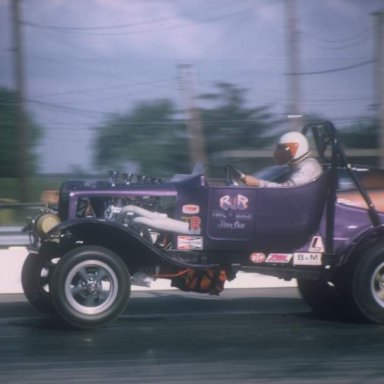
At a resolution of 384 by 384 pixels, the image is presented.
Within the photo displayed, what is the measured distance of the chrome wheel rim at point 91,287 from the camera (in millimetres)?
8227

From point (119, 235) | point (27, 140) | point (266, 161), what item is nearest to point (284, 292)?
point (119, 235)

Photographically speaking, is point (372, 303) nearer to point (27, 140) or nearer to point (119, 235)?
point (119, 235)

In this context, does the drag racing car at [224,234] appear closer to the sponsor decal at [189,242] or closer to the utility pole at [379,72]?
the sponsor decal at [189,242]

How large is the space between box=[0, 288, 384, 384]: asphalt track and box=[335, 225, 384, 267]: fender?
583 mm

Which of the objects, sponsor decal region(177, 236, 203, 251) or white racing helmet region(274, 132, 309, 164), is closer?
sponsor decal region(177, 236, 203, 251)

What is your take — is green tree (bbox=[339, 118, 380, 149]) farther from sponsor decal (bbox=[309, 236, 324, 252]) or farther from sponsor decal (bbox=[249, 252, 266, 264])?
sponsor decal (bbox=[249, 252, 266, 264])

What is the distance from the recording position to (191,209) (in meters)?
8.61

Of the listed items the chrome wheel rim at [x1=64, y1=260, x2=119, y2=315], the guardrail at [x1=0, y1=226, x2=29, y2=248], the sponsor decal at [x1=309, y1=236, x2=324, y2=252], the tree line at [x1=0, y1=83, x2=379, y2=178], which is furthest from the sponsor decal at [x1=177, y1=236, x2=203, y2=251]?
the tree line at [x1=0, y1=83, x2=379, y2=178]

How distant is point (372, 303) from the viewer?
8.62 meters

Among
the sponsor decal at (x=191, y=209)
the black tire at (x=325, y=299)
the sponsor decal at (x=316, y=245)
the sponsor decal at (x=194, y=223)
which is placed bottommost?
the black tire at (x=325, y=299)

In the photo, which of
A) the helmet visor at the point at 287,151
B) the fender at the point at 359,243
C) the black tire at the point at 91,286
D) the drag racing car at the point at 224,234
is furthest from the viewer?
the helmet visor at the point at 287,151

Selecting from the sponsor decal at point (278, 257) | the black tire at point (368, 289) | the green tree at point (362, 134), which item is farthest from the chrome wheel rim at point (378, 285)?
the green tree at point (362, 134)

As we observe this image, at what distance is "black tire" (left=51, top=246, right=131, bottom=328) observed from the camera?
26.8ft

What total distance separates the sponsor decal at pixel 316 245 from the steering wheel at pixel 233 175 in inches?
33.2
